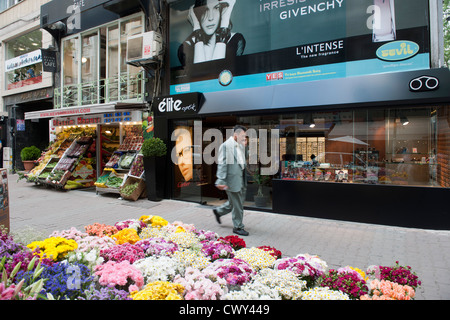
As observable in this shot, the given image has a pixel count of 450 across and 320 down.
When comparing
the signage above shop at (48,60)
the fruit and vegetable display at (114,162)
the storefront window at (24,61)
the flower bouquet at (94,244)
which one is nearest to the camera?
the flower bouquet at (94,244)

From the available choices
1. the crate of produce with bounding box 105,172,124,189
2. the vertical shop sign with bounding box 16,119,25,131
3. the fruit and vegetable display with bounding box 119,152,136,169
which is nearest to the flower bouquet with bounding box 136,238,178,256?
the crate of produce with bounding box 105,172,124,189

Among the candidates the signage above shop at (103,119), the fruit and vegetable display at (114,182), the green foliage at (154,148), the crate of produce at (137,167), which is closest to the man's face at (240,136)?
the green foliage at (154,148)

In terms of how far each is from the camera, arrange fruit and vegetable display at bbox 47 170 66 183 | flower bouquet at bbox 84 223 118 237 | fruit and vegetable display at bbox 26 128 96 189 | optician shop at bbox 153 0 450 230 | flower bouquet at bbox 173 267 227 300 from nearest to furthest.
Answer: flower bouquet at bbox 173 267 227 300 → flower bouquet at bbox 84 223 118 237 → optician shop at bbox 153 0 450 230 → fruit and vegetable display at bbox 47 170 66 183 → fruit and vegetable display at bbox 26 128 96 189

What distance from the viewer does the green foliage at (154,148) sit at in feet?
28.0

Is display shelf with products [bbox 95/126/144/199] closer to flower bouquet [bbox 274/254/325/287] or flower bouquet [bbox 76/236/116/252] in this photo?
flower bouquet [bbox 76/236/116/252]

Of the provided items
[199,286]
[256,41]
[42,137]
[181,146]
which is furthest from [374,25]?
[42,137]

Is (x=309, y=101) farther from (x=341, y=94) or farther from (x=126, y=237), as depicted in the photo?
(x=126, y=237)

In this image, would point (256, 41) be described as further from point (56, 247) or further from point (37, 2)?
point (37, 2)

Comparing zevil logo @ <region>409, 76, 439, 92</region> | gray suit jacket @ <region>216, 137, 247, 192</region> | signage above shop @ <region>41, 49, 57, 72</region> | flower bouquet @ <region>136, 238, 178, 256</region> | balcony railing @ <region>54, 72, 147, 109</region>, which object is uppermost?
signage above shop @ <region>41, 49, 57, 72</region>

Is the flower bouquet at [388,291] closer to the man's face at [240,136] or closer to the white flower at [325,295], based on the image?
the white flower at [325,295]

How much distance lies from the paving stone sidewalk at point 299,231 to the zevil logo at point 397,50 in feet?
11.6

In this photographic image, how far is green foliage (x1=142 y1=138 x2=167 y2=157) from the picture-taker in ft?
28.0

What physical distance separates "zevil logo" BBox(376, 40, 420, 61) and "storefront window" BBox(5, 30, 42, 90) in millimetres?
14663

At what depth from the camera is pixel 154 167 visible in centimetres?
880
